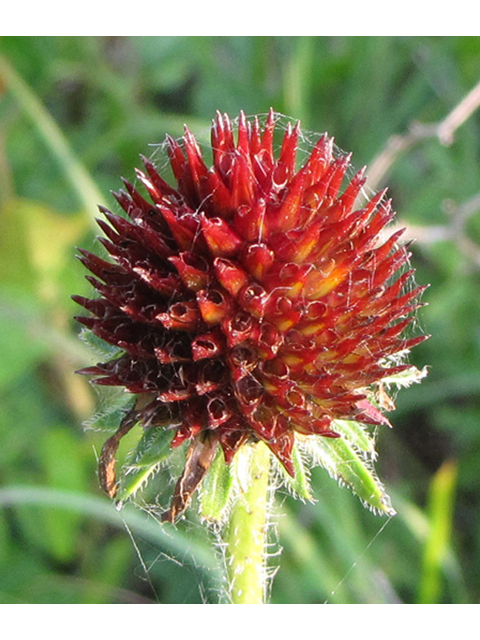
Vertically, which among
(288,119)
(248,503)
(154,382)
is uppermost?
(288,119)

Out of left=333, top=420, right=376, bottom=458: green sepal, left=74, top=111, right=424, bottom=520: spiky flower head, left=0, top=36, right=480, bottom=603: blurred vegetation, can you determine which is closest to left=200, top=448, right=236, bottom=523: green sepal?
left=74, top=111, right=424, bottom=520: spiky flower head

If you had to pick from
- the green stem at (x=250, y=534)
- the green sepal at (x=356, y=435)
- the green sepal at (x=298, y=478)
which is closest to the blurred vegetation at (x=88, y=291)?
the green stem at (x=250, y=534)

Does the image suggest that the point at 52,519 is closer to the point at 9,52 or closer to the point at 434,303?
the point at 434,303

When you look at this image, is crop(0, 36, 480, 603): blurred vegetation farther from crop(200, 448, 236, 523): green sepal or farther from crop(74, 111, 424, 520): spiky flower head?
crop(74, 111, 424, 520): spiky flower head

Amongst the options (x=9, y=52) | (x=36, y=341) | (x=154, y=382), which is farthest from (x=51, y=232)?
(x=154, y=382)

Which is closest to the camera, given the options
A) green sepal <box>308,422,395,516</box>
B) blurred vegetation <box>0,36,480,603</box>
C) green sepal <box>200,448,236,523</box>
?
green sepal <box>200,448,236,523</box>

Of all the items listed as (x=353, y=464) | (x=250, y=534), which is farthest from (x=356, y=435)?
(x=250, y=534)

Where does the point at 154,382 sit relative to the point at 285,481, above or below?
above
